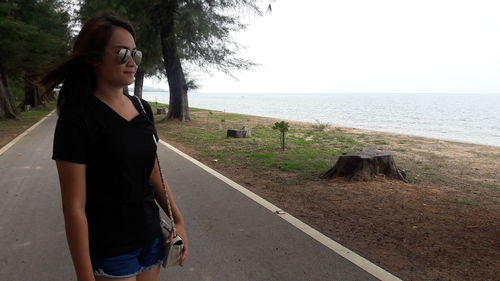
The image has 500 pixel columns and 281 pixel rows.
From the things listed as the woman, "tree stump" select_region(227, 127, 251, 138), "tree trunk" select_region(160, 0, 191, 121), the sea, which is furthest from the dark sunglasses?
the sea

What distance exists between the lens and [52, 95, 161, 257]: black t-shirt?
145 centimetres

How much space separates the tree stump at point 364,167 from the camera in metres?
7.03

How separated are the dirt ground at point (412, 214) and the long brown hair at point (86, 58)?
3.15 meters

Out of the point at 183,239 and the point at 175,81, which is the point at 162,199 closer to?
the point at 183,239

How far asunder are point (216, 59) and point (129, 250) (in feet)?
57.2

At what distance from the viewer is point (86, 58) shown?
62.4 inches

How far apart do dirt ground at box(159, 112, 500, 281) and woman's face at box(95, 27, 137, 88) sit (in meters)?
3.04

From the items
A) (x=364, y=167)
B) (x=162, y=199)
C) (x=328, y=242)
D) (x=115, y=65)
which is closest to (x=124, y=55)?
(x=115, y=65)

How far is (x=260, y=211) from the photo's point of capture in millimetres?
5281

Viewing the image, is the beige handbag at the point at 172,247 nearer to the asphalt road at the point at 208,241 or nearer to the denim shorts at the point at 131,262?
the denim shorts at the point at 131,262

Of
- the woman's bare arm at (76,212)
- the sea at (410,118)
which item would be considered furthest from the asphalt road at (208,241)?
the sea at (410,118)

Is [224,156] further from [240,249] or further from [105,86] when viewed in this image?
[105,86]

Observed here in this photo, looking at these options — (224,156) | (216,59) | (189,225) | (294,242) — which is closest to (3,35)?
(216,59)

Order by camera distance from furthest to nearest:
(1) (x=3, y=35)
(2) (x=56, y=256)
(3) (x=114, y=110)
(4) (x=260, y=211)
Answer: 1. (1) (x=3, y=35)
2. (4) (x=260, y=211)
3. (2) (x=56, y=256)
4. (3) (x=114, y=110)
